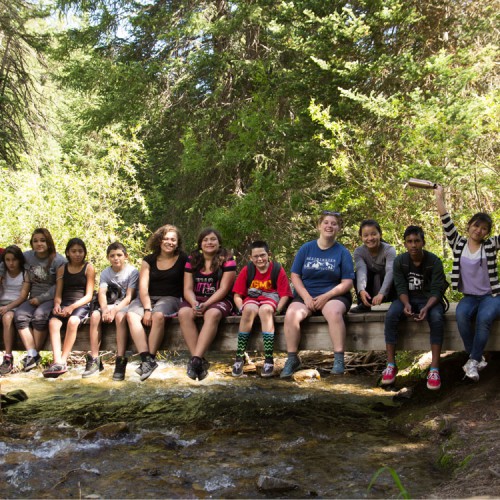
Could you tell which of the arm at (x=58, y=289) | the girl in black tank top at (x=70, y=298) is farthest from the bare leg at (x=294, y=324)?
the arm at (x=58, y=289)

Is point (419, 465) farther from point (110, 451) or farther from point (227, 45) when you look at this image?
point (227, 45)

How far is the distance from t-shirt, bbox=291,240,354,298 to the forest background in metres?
2.81

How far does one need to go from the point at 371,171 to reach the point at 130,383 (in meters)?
5.17

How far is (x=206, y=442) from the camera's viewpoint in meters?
6.28

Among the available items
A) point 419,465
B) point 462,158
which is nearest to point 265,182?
point 462,158

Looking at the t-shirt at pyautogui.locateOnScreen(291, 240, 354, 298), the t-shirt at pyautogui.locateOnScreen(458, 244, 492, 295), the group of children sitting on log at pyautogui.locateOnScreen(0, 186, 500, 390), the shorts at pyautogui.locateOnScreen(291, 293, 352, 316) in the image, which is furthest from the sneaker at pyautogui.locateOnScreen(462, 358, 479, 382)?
the t-shirt at pyautogui.locateOnScreen(291, 240, 354, 298)

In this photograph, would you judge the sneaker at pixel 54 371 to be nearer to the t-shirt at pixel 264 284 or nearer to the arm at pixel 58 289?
the arm at pixel 58 289

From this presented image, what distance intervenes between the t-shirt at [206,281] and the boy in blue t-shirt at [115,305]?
2.47 feet

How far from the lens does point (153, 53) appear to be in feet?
49.8

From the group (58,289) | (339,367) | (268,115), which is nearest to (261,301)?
(339,367)

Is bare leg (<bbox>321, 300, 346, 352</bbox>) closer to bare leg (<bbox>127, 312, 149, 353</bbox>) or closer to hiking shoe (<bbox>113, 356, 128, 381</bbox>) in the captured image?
bare leg (<bbox>127, 312, 149, 353</bbox>)

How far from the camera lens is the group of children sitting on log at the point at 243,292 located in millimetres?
5926

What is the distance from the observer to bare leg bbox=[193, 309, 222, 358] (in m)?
6.32

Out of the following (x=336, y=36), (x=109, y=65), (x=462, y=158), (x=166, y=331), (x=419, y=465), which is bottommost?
(x=419, y=465)
